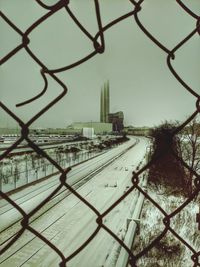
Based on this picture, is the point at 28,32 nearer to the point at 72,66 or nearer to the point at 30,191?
the point at 72,66

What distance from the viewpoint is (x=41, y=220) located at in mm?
17875

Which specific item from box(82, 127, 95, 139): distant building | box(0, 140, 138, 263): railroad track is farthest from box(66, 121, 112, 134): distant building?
box(0, 140, 138, 263): railroad track

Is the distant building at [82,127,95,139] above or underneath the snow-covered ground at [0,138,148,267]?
underneath

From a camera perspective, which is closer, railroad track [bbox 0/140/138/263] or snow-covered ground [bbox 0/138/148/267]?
snow-covered ground [bbox 0/138/148/267]

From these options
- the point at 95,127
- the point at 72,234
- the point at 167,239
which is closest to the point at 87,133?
the point at 95,127

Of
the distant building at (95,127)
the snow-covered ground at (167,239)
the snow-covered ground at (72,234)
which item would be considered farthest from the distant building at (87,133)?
the snow-covered ground at (167,239)

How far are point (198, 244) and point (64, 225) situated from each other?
259 inches

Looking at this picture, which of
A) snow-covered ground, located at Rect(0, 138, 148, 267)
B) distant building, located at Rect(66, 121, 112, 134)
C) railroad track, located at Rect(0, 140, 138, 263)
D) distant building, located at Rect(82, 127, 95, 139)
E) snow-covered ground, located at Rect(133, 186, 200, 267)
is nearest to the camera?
snow-covered ground, located at Rect(0, 138, 148, 267)

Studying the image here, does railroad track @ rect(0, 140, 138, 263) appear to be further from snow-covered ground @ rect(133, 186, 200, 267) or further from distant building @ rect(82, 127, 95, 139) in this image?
distant building @ rect(82, 127, 95, 139)

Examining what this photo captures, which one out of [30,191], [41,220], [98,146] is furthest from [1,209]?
[98,146]

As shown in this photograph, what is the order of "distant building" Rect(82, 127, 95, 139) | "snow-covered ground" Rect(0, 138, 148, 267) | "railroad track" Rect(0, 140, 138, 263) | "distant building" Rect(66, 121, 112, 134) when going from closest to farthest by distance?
"snow-covered ground" Rect(0, 138, 148, 267) → "railroad track" Rect(0, 140, 138, 263) → "distant building" Rect(82, 127, 95, 139) → "distant building" Rect(66, 121, 112, 134)

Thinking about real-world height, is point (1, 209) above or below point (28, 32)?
below

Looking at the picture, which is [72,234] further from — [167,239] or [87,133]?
[87,133]

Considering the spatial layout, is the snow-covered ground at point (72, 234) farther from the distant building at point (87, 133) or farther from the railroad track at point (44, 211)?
the distant building at point (87, 133)
